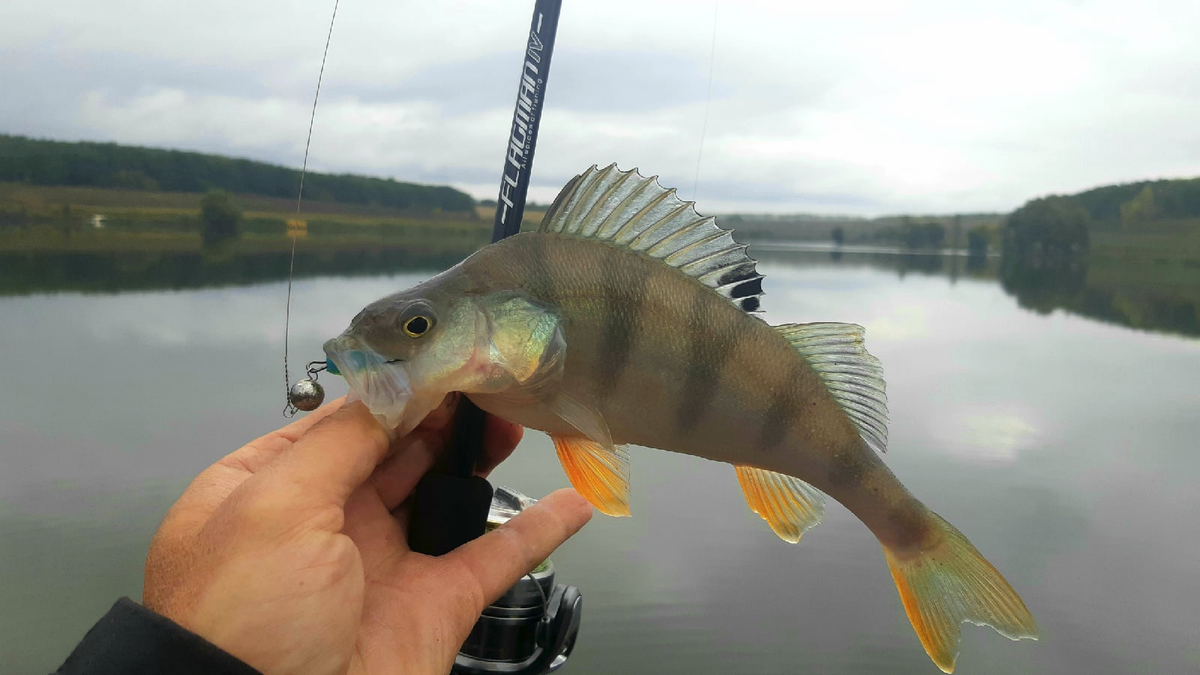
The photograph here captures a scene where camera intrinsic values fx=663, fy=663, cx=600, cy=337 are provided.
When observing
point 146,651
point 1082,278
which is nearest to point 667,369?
point 146,651

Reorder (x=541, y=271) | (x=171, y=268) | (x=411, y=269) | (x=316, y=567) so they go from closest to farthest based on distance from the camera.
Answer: (x=316, y=567), (x=541, y=271), (x=411, y=269), (x=171, y=268)

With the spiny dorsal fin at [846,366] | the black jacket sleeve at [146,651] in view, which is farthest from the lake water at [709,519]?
the black jacket sleeve at [146,651]

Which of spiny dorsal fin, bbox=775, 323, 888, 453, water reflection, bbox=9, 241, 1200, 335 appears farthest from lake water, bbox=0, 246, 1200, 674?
water reflection, bbox=9, 241, 1200, 335

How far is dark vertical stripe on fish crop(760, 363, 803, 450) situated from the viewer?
1.30 meters

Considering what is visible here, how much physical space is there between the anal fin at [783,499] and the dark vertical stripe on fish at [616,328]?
1.24 ft

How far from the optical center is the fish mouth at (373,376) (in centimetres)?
113

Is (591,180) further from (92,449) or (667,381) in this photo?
(92,449)

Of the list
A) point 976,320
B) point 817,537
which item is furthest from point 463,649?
point 976,320

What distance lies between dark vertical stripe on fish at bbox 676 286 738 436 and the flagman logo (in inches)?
19.0

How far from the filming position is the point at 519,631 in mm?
1804

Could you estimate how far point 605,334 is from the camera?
1.26 m

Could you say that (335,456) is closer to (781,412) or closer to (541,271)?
(541,271)

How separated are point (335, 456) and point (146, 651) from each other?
37 cm

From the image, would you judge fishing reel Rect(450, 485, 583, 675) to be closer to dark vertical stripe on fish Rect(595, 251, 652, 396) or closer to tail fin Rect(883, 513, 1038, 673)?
dark vertical stripe on fish Rect(595, 251, 652, 396)
